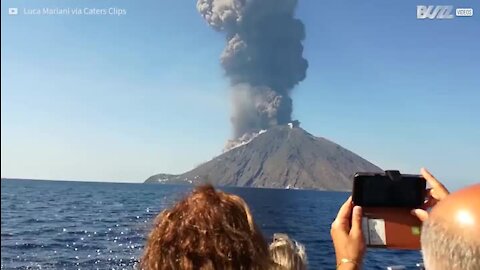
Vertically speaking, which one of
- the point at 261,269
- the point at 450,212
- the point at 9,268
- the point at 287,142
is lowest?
the point at 9,268

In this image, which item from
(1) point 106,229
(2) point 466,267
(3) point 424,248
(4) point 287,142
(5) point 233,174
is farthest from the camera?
(4) point 287,142

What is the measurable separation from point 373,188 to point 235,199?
517 millimetres

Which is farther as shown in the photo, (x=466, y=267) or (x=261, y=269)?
(x=261, y=269)

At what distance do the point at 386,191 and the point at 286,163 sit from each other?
140 m

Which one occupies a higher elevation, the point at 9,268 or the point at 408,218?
the point at 408,218

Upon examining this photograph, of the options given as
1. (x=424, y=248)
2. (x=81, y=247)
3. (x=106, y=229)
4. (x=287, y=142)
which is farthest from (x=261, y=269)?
(x=287, y=142)

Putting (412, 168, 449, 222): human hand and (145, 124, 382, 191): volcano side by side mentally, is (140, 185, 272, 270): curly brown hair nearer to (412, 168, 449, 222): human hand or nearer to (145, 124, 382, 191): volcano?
(412, 168, 449, 222): human hand

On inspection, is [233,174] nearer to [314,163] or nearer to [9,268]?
[314,163]

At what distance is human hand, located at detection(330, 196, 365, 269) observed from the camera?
4.57ft

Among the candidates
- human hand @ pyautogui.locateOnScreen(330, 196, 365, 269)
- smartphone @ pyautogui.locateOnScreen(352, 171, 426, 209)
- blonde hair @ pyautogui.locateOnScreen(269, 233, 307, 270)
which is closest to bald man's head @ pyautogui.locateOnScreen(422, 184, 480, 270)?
human hand @ pyautogui.locateOnScreen(330, 196, 365, 269)

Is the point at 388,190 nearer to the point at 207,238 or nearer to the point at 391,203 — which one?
the point at 391,203

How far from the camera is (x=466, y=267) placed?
3.06ft

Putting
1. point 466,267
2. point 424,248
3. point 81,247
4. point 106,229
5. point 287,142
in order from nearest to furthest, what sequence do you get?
1. point 466,267
2. point 424,248
3. point 81,247
4. point 106,229
5. point 287,142

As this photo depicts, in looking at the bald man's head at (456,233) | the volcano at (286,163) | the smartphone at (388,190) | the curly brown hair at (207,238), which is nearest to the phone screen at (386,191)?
the smartphone at (388,190)
